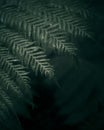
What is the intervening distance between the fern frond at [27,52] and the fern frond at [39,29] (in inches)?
1.5

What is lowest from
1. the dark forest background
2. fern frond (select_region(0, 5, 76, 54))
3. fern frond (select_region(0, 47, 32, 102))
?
the dark forest background

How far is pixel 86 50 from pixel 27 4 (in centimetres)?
52

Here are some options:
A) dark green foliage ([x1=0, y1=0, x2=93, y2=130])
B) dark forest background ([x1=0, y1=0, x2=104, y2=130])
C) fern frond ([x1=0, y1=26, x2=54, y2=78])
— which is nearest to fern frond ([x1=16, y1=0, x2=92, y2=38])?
dark green foliage ([x1=0, y1=0, x2=93, y2=130])

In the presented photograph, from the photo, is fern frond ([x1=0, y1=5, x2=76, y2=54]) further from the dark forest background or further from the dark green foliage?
the dark forest background

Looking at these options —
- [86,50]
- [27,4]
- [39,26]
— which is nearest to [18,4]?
[27,4]

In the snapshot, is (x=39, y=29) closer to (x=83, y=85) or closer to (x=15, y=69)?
(x=15, y=69)

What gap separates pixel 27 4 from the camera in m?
1.41

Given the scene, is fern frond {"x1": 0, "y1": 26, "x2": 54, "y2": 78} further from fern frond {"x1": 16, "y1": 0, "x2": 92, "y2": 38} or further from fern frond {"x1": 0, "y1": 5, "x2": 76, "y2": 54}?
fern frond {"x1": 16, "y1": 0, "x2": 92, "y2": 38}

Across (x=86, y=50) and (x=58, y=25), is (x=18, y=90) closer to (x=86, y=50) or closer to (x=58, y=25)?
(x=58, y=25)

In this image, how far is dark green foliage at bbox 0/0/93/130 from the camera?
128cm

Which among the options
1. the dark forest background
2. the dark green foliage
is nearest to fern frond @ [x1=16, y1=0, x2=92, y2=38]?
the dark green foliage

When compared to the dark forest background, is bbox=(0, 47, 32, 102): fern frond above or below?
above

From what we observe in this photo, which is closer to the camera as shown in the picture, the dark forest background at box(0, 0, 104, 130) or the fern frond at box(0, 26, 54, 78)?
the fern frond at box(0, 26, 54, 78)

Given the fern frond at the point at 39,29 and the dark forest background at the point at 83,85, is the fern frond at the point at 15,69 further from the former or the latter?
the dark forest background at the point at 83,85
